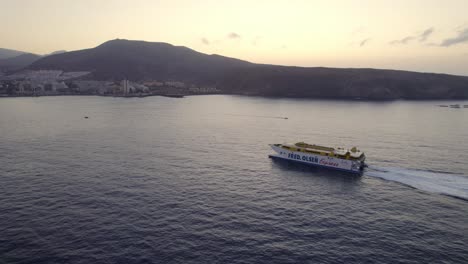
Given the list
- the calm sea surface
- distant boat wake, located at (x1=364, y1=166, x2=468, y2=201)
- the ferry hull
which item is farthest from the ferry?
distant boat wake, located at (x1=364, y1=166, x2=468, y2=201)

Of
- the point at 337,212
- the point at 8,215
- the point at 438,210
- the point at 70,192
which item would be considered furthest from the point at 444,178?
the point at 8,215

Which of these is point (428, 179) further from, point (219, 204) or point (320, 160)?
point (219, 204)

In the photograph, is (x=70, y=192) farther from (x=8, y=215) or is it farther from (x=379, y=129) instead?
(x=379, y=129)

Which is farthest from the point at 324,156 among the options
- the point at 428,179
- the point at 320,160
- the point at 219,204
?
the point at 219,204

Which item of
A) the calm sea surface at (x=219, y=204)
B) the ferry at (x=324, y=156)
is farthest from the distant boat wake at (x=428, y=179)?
the ferry at (x=324, y=156)

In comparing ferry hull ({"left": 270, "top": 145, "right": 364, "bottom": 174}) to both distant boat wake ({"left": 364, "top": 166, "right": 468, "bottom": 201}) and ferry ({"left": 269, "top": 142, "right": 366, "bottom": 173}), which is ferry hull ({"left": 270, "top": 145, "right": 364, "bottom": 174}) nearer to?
ferry ({"left": 269, "top": 142, "right": 366, "bottom": 173})
